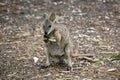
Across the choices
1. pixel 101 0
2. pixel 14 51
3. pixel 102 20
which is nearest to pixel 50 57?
pixel 14 51

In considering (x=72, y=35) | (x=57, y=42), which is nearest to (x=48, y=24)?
(x=57, y=42)

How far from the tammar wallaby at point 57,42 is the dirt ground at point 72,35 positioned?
215 millimetres

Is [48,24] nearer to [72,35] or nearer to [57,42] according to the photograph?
[57,42]

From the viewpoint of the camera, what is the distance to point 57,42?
6609mm

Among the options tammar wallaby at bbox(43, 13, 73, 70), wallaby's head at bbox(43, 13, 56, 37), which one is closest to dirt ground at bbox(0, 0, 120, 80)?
tammar wallaby at bbox(43, 13, 73, 70)

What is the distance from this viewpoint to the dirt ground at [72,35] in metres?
6.55

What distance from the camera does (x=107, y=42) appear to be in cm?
823

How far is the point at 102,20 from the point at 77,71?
3776 millimetres

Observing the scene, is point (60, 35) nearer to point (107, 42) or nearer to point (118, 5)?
point (107, 42)

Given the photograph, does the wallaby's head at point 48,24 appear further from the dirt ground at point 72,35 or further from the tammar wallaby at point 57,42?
the dirt ground at point 72,35

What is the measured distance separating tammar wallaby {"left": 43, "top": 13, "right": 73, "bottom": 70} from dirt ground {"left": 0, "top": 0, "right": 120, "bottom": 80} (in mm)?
215

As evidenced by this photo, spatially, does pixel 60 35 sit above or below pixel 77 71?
above

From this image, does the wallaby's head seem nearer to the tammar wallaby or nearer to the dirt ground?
the tammar wallaby

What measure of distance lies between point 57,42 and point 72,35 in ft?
7.27
